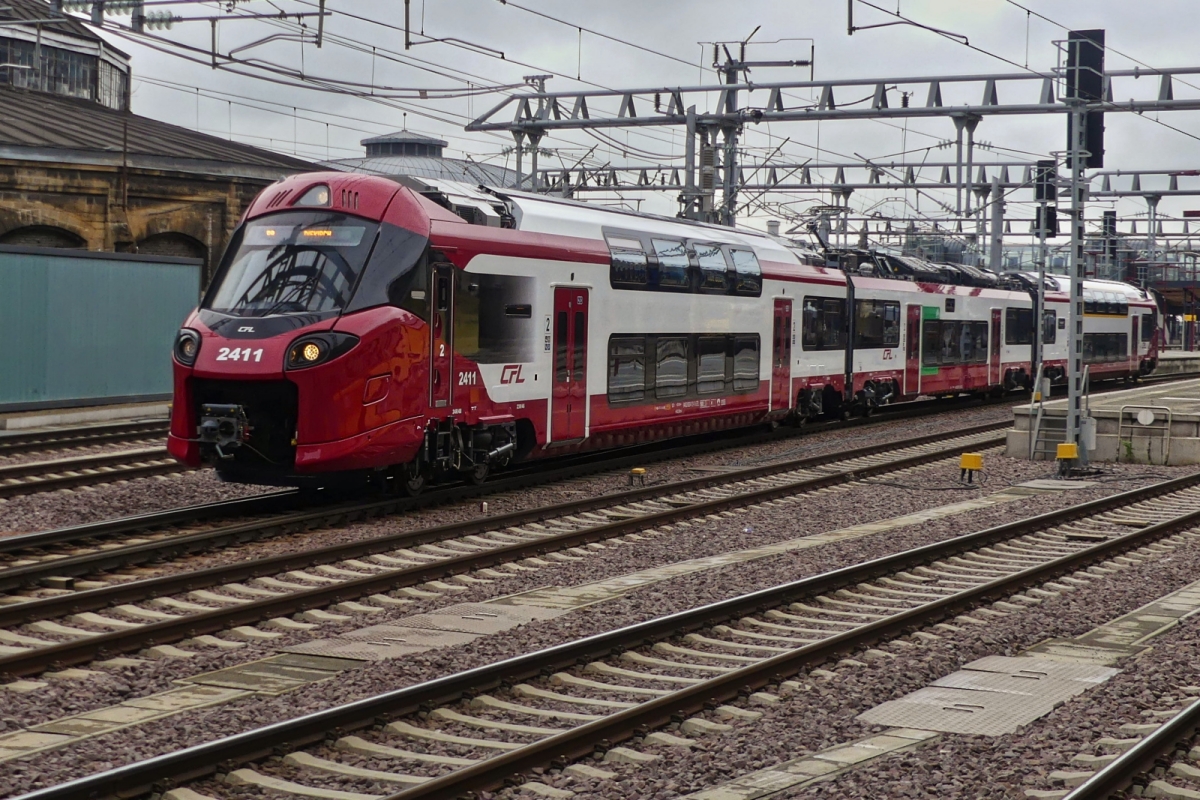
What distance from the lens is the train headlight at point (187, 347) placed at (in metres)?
13.4

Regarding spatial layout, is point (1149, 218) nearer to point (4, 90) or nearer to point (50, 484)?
point (4, 90)

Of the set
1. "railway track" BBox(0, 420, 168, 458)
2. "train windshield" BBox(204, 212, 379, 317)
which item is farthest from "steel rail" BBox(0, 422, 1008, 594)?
"railway track" BBox(0, 420, 168, 458)

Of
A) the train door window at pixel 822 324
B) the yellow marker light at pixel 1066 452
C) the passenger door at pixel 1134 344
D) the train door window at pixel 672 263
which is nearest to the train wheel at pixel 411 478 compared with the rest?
the train door window at pixel 672 263

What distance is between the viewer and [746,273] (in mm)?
21297

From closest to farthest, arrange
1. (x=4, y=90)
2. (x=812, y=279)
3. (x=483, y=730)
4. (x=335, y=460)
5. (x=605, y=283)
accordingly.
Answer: (x=483, y=730) → (x=335, y=460) → (x=605, y=283) → (x=812, y=279) → (x=4, y=90)

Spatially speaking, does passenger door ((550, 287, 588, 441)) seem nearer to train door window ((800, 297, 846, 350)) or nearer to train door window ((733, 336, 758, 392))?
train door window ((733, 336, 758, 392))

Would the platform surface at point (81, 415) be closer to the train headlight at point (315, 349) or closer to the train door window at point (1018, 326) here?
the train headlight at point (315, 349)

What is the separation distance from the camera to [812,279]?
23.9 meters

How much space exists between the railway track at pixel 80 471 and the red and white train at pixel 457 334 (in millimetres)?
2719

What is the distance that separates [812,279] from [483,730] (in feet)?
58.3

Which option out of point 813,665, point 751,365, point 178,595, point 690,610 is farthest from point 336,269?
point 751,365

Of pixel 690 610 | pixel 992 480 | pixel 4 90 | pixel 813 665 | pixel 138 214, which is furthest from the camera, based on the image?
pixel 4 90

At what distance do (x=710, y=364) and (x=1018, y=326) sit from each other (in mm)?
17372

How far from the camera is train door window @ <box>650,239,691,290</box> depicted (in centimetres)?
1883
